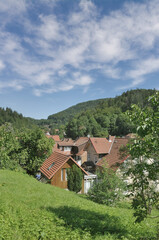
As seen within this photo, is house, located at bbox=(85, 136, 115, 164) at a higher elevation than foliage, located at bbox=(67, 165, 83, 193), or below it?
higher

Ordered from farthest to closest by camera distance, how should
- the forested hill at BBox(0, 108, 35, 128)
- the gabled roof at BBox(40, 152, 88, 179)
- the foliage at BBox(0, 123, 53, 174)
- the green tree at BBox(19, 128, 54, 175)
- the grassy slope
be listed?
the forested hill at BBox(0, 108, 35, 128)
the green tree at BBox(19, 128, 54, 175)
the foliage at BBox(0, 123, 53, 174)
the gabled roof at BBox(40, 152, 88, 179)
the grassy slope

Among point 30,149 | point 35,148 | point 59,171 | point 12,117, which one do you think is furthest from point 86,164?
point 12,117

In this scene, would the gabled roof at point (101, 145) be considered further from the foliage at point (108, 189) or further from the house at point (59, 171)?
the foliage at point (108, 189)

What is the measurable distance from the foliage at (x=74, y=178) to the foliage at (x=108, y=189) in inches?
201

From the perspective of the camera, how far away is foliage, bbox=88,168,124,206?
42.7ft

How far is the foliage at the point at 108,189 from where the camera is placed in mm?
13000

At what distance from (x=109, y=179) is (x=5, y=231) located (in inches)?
374

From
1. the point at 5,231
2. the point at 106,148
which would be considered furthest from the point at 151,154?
the point at 106,148

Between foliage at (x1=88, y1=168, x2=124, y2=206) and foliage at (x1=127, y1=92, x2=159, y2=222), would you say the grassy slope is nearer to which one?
foliage at (x1=127, y1=92, x2=159, y2=222)

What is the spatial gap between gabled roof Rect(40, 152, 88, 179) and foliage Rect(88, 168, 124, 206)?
19.7 ft

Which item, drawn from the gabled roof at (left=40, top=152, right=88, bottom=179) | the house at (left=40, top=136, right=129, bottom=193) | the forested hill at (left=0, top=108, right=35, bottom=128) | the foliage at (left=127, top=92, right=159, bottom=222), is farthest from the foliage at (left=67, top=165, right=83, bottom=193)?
the forested hill at (left=0, top=108, right=35, bottom=128)

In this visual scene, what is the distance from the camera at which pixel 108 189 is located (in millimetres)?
13383

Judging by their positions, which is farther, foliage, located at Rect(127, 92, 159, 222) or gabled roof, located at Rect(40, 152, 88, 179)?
gabled roof, located at Rect(40, 152, 88, 179)

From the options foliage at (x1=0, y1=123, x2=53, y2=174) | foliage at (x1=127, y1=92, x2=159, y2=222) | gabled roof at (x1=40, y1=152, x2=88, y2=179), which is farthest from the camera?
foliage at (x1=0, y1=123, x2=53, y2=174)
